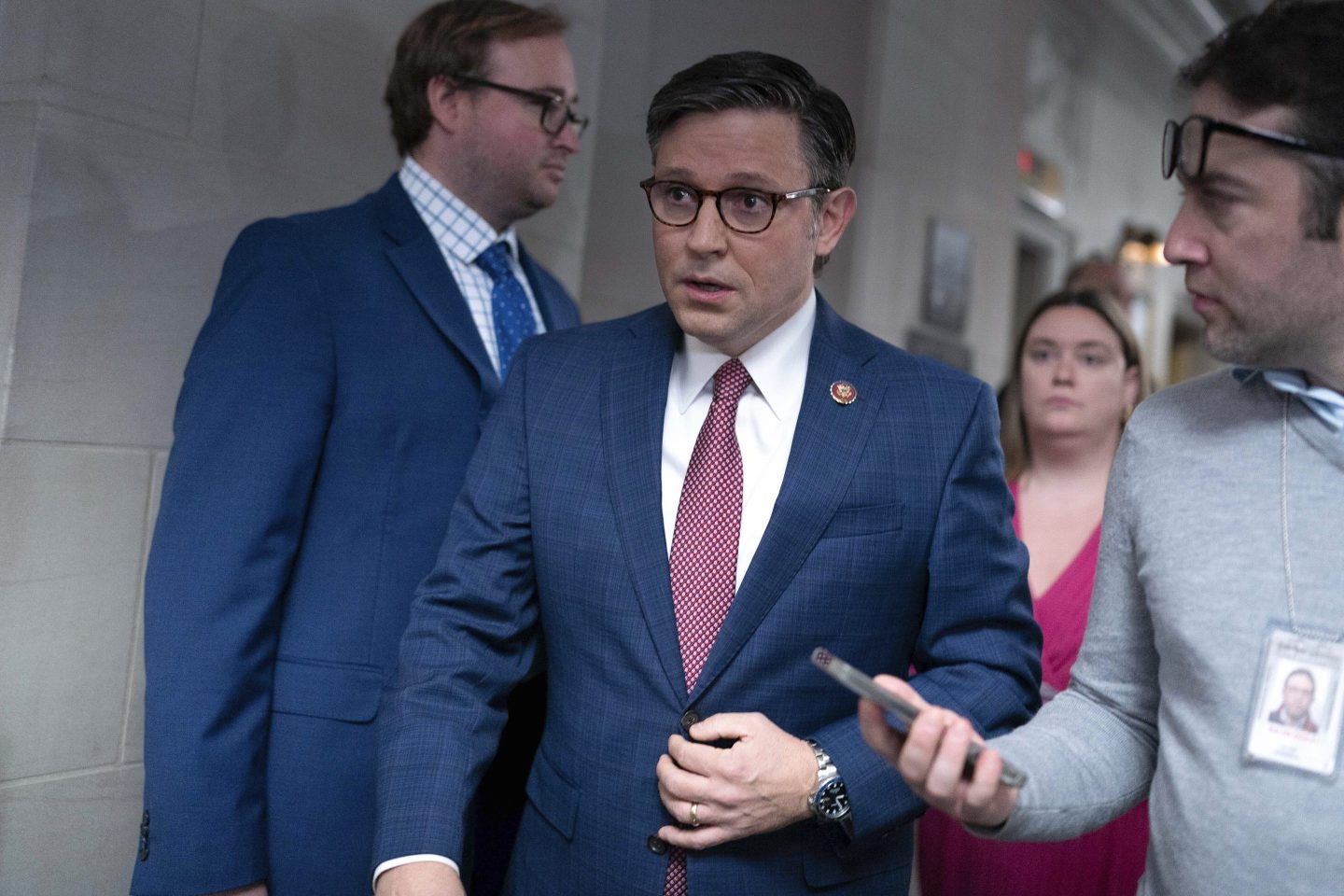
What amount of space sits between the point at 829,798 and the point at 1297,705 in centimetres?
56

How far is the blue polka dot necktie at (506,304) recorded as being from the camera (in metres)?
2.15

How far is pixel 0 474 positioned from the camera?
1829mm

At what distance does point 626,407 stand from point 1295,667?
35.7 inches

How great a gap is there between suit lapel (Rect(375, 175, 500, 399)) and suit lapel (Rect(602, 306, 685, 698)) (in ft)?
1.09

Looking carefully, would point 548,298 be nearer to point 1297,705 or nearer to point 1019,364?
point 1019,364

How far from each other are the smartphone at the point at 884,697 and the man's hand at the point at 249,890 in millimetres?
1055

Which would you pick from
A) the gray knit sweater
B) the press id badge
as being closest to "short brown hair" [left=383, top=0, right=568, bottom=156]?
the gray knit sweater

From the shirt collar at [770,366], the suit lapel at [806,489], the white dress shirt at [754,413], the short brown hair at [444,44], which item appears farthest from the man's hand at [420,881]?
the short brown hair at [444,44]

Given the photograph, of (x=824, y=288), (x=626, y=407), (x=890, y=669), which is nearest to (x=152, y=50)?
(x=626, y=407)

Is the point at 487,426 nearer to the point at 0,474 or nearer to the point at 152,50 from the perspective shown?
the point at 0,474

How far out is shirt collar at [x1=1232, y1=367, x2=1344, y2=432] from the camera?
1236 millimetres

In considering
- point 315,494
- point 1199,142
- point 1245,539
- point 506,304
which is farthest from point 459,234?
point 1245,539

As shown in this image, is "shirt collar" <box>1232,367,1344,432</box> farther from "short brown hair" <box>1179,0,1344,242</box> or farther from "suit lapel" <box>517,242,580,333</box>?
"suit lapel" <box>517,242,580,333</box>

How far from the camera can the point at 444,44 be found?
2227mm
